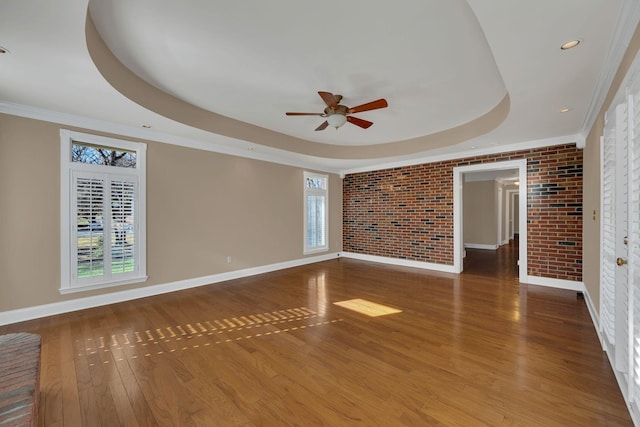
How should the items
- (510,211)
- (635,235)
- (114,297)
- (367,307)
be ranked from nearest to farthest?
1. (635,235)
2. (367,307)
3. (114,297)
4. (510,211)

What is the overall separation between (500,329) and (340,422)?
2.17 m

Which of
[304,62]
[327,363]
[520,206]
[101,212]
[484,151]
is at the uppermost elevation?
[304,62]

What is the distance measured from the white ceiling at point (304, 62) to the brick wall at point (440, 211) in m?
0.58

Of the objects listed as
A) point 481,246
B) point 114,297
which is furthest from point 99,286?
point 481,246

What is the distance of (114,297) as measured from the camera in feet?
12.0

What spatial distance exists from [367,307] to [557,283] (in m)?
3.33

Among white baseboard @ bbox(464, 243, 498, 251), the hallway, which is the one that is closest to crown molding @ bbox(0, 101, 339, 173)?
the hallway

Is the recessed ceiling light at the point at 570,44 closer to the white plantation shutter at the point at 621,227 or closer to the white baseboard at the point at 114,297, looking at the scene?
the white plantation shutter at the point at 621,227

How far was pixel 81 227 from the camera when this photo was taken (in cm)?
339

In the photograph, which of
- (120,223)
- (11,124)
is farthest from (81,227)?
(11,124)

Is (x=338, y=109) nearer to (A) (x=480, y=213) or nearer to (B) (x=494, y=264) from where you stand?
(B) (x=494, y=264)

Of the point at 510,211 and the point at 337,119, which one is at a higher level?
the point at 337,119

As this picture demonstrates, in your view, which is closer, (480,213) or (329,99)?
(329,99)

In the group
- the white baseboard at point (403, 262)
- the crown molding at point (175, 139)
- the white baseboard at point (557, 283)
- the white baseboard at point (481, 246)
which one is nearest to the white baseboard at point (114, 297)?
the crown molding at point (175, 139)
